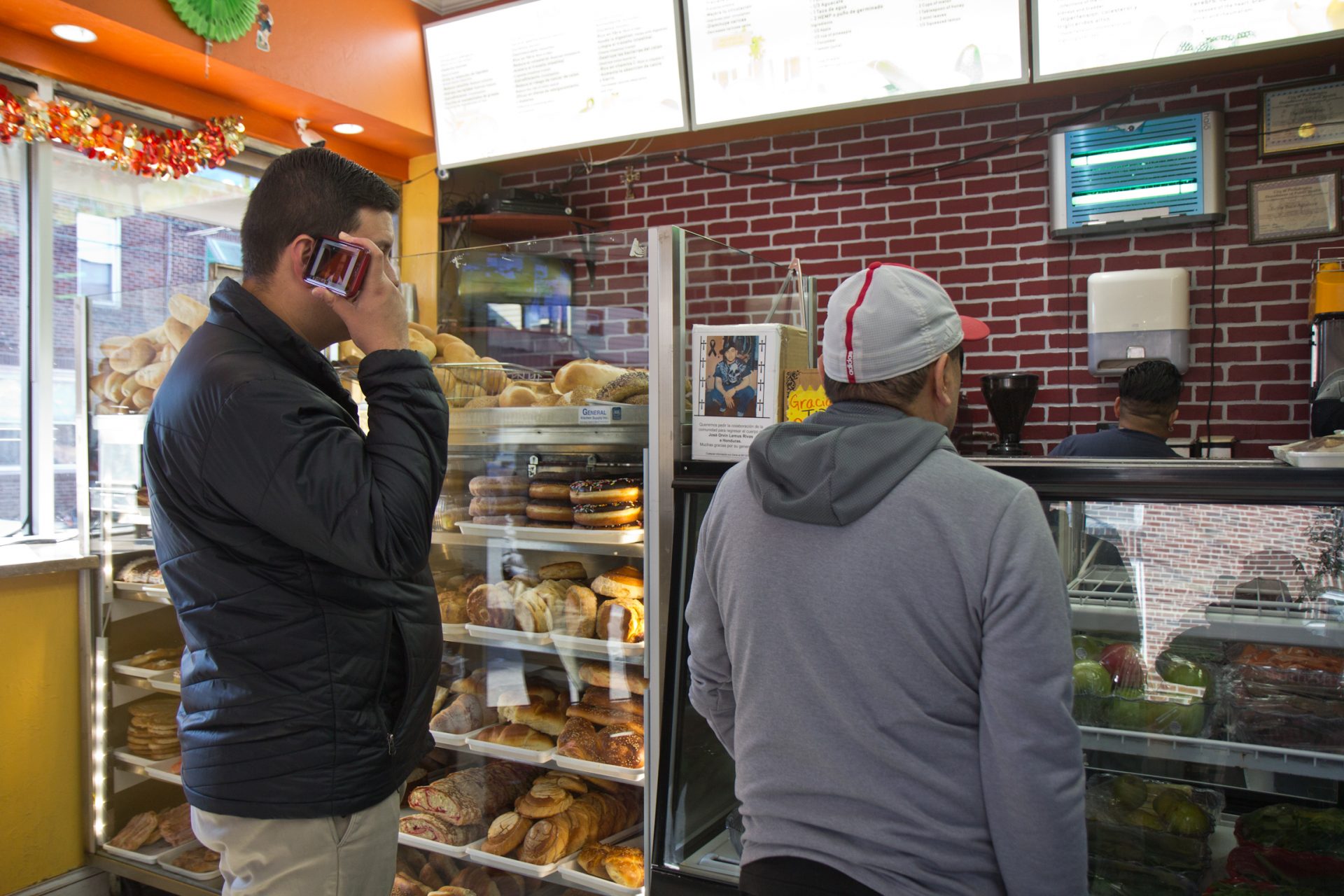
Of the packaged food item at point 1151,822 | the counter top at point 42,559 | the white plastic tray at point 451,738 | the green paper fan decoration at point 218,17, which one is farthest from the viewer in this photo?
the green paper fan decoration at point 218,17

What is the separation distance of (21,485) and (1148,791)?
13.4 ft

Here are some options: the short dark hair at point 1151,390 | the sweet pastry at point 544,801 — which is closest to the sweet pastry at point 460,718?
the sweet pastry at point 544,801

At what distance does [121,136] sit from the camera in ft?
11.7

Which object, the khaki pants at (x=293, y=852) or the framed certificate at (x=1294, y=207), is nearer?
the khaki pants at (x=293, y=852)

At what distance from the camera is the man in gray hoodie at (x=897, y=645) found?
3.88 feet

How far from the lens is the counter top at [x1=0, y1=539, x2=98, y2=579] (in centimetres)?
322

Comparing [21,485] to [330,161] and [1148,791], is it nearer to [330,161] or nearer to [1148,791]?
[330,161]

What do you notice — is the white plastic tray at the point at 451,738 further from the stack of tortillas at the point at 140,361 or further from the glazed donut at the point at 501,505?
the stack of tortillas at the point at 140,361

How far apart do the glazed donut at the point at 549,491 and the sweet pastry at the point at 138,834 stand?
82.0 inches

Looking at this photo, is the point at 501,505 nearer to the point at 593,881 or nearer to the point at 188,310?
the point at 593,881

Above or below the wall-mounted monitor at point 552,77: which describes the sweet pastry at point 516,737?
below

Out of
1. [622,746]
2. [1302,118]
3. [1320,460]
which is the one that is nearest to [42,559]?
[622,746]

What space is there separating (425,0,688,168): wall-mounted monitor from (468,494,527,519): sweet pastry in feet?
6.67

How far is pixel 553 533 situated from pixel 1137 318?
2.41 meters
